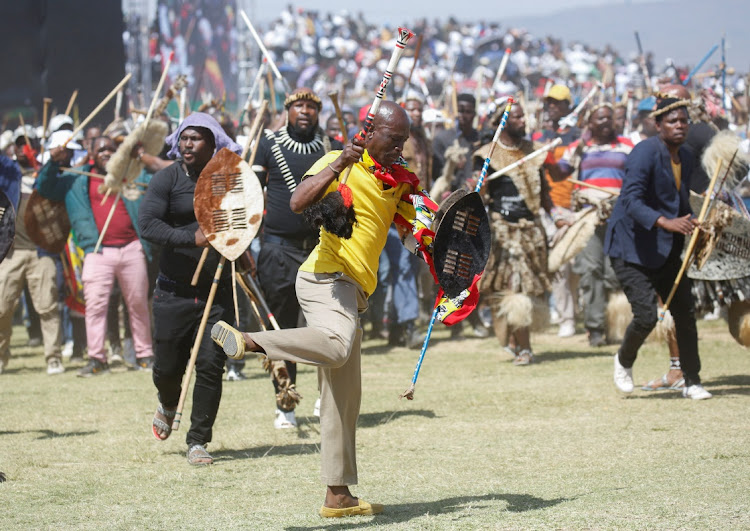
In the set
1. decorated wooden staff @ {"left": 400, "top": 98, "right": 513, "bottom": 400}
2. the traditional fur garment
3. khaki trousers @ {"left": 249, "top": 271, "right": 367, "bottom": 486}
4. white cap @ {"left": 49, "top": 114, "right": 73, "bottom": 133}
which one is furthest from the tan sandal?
white cap @ {"left": 49, "top": 114, "right": 73, "bottom": 133}

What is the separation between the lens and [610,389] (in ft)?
32.3

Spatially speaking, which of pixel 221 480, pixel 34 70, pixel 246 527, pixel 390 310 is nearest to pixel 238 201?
pixel 221 480

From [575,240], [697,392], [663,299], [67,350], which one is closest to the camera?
[697,392]

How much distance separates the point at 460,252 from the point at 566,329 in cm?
833

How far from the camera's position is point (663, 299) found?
366 inches

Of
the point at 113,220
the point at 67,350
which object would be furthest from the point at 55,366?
the point at 67,350

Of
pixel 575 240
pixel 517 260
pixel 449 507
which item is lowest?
pixel 449 507

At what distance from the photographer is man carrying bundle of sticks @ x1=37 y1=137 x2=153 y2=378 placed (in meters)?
11.8

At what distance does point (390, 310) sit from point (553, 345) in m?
1.85

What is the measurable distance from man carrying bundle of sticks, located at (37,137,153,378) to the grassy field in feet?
2.06

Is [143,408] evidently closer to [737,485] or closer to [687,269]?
[687,269]

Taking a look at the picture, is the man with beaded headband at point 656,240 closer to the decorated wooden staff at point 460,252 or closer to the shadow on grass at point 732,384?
the shadow on grass at point 732,384

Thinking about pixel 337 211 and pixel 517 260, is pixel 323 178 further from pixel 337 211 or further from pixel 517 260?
pixel 517 260

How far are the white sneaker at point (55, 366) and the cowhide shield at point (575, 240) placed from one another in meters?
5.03
